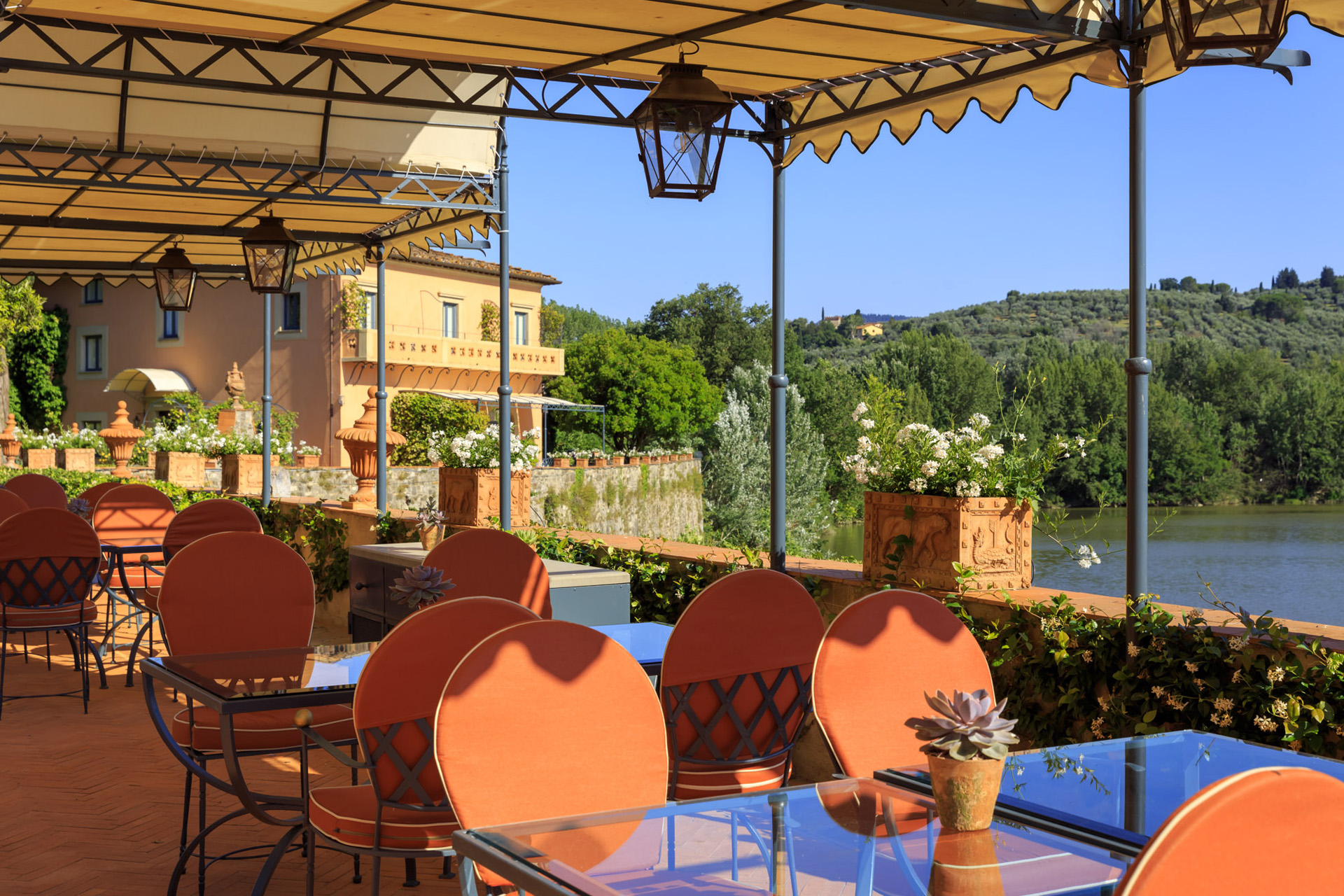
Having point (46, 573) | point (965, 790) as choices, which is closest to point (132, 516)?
point (46, 573)

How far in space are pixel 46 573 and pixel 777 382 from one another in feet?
12.7

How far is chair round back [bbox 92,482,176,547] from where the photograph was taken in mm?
7113

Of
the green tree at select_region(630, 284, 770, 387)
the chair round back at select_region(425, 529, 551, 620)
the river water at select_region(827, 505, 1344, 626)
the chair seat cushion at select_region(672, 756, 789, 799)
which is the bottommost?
the river water at select_region(827, 505, 1344, 626)

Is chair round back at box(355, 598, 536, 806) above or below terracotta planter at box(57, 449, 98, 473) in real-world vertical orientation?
below

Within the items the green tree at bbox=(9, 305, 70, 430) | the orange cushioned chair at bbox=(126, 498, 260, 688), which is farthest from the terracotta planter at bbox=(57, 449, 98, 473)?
the green tree at bbox=(9, 305, 70, 430)

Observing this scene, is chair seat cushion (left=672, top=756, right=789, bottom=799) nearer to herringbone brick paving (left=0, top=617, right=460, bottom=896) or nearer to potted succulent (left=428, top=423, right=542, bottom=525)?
herringbone brick paving (left=0, top=617, right=460, bottom=896)

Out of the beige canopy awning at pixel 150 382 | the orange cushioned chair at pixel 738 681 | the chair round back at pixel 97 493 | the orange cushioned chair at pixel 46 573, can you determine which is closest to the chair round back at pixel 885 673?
the orange cushioned chair at pixel 738 681

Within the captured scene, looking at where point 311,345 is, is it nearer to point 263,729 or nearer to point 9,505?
point 9,505

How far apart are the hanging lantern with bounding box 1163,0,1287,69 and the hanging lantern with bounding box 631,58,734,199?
2.04 m

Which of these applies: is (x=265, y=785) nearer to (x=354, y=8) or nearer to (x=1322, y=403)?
(x=354, y=8)

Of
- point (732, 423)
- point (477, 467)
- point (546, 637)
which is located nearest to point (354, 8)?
point (546, 637)

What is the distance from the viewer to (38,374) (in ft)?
105

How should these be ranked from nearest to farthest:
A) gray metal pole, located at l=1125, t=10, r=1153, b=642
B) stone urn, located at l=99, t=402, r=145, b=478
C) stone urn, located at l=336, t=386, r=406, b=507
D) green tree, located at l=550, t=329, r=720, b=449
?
gray metal pole, located at l=1125, t=10, r=1153, b=642 → stone urn, located at l=336, t=386, r=406, b=507 → stone urn, located at l=99, t=402, r=145, b=478 → green tree, located at l=550, t=329, r=720, b=449

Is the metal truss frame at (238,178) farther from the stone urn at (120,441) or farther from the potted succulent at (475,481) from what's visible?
the stone urn at (120,441)
